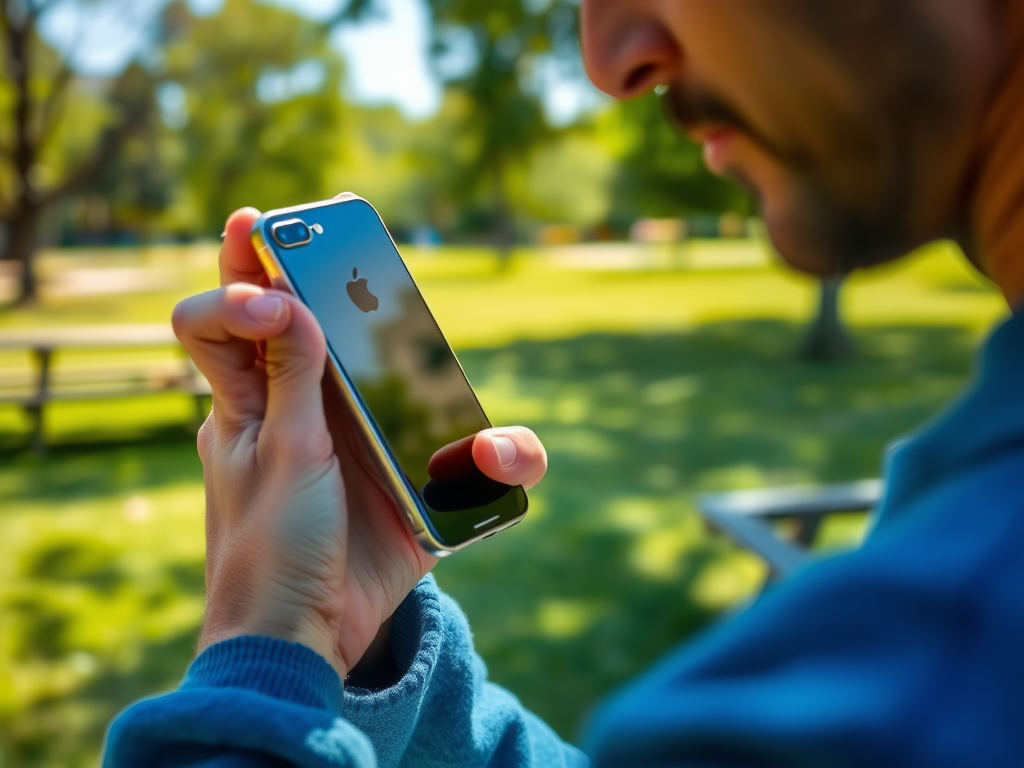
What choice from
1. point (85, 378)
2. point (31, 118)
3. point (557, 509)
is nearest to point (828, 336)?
point (557, 509)

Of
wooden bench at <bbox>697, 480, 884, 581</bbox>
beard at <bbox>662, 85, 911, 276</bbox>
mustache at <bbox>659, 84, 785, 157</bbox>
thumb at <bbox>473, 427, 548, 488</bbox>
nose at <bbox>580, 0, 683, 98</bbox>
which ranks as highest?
nose at <bbox>580, 0, 683, 98</bbox>

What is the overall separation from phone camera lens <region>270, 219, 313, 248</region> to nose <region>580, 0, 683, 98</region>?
67 cm

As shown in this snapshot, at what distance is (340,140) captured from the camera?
36031 millimetres

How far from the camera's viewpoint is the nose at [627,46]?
0.76 m

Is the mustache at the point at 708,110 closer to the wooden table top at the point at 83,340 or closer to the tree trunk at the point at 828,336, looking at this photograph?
the wooden table top at the point at 83,340

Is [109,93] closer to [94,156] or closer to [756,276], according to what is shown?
[94,156]

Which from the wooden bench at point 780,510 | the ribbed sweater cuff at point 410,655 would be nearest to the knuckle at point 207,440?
the ribbed sweater cuff at point 410,655

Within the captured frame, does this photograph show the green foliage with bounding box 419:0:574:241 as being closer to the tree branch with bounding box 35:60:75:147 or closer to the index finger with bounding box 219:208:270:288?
the tree branch with bounding box 35:60:75:147

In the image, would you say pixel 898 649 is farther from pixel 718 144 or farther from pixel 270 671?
pixel 270 671

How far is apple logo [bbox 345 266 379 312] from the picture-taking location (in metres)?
1.42

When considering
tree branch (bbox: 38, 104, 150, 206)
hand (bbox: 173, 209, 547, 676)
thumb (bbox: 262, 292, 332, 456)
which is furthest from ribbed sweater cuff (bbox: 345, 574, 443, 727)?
tree branch (bbox: 38, 104, 150, 206)

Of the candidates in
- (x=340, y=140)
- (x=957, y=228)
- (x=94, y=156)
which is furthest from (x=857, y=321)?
(x=340, y=140)

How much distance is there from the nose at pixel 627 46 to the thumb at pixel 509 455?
0.65m

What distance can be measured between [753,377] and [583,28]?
983 cm
